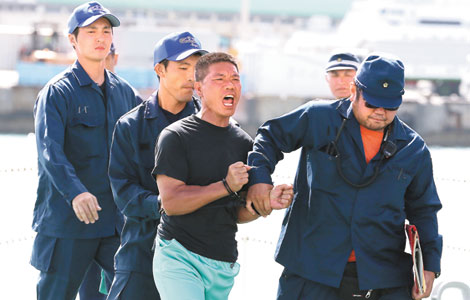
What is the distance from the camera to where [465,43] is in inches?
2028

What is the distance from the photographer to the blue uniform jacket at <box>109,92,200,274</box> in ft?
13.2

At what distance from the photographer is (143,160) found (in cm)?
406

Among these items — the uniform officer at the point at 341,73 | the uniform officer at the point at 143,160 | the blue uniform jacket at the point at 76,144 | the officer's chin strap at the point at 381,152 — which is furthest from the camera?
the uniform officer at the point at 341,73

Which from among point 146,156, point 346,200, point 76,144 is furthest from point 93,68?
point 346,200

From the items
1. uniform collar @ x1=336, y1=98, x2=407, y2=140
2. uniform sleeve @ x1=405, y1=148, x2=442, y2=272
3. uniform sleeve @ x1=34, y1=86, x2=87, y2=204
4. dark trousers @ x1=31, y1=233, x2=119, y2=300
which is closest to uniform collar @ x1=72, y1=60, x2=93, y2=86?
uniform sleeve @ x1=34, y1=86, x2=87, y2=204

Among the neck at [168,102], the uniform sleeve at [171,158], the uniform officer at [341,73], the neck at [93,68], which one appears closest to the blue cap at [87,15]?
the neck at [93,68]

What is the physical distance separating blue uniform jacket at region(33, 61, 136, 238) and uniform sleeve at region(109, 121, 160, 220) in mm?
462

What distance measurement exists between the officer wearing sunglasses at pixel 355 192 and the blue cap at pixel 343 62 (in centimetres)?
214

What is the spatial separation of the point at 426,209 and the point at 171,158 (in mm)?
1208

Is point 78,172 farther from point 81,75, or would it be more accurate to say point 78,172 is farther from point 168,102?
point 168,102

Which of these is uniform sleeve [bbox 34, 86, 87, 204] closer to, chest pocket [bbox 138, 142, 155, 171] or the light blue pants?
chest pocket [bbox 138, 142, 155, 171]

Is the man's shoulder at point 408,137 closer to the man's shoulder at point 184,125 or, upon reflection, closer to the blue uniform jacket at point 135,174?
the man's shoulder at point 184,125

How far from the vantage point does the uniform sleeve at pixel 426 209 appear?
3.77 meters

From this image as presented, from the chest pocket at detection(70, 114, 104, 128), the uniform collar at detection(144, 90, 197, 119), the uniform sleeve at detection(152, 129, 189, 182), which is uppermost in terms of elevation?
the uniform collar at detection(144, 90, 197, 119)
